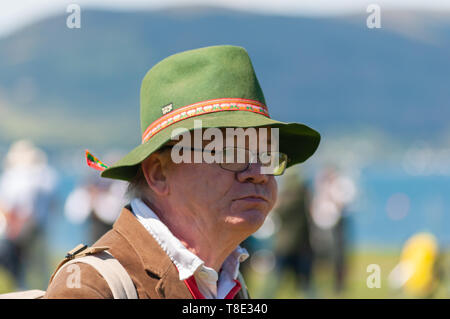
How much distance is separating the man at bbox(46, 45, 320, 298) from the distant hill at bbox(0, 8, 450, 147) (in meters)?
107

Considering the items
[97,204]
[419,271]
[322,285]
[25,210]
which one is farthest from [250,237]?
[322,285]

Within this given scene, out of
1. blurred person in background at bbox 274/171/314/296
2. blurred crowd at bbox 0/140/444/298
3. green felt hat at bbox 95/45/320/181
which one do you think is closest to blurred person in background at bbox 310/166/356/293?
blurred crowd at bbox 0/140/444/298

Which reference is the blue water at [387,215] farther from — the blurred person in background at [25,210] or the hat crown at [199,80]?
the hat crown at [199,80]

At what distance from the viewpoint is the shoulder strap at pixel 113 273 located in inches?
101

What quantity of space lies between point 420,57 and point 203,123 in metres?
145

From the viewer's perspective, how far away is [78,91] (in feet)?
479

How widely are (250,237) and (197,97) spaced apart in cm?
729

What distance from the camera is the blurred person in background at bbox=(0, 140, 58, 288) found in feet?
35.6

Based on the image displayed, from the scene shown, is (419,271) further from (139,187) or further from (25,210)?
(139,187)

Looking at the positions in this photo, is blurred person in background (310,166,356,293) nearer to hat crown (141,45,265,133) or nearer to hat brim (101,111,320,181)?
hat brim (101,111,320,181)

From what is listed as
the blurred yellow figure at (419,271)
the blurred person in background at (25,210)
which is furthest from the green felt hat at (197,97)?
the blurred yellow figure at (419,271)

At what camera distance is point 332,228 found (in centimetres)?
1343

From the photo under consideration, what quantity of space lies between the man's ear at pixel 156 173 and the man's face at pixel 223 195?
66mm
